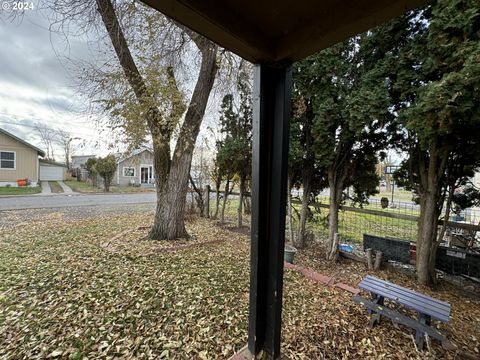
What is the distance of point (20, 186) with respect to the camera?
14.0m

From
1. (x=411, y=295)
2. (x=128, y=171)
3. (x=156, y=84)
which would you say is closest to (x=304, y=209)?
(x=411, y=295)

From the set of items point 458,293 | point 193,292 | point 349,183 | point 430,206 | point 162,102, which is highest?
point 162,102

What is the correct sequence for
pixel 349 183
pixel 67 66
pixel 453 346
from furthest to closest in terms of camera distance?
pixel 349 183 < pixel 67 66 < pixel 453 346

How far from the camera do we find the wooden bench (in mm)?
1903

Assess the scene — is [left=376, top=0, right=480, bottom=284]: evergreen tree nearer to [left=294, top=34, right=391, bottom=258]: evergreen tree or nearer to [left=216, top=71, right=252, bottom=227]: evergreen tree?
[left=294, top=34, right=391, bottom=258]: evergreen tree

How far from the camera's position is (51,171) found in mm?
20219

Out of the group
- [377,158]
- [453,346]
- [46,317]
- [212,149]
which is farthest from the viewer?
[212,149]

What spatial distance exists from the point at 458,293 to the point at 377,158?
224 cm

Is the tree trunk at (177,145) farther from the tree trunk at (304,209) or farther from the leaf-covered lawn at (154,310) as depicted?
the tree trunk at (304,209)

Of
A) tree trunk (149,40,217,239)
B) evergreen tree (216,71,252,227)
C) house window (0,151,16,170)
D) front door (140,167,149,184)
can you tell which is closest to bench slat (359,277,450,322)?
tree trunk (149,40,217,239)

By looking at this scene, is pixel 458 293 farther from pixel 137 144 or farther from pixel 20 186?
pixel 20 186

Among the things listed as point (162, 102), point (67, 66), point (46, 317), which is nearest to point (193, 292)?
point (46, 317)

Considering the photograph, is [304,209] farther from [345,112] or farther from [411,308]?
[411,308]

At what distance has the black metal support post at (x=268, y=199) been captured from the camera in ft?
4.65
